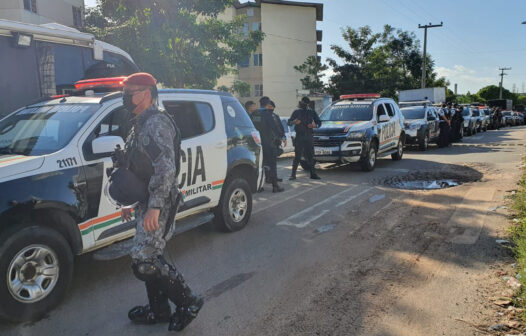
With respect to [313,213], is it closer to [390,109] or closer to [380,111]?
[380,111]

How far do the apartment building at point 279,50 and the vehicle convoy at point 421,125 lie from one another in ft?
77.0

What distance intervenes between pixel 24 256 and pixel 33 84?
5.14 meters

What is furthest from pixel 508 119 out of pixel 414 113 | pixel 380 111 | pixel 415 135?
pixel 380 111

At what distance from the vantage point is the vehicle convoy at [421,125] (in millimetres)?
16078

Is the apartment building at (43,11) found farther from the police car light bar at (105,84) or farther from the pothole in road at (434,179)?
the pothole in road at (434,179)

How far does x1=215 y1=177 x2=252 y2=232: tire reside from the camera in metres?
5.43

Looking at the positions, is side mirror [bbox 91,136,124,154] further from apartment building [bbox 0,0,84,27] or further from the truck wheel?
apartment building [bbox 0,0,84,27]

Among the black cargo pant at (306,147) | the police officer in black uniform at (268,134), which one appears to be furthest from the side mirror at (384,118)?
the police officer in black uniform at (268,134)

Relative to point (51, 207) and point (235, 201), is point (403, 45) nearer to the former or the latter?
point (235, 201)

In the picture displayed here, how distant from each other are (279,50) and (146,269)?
40.0 meters

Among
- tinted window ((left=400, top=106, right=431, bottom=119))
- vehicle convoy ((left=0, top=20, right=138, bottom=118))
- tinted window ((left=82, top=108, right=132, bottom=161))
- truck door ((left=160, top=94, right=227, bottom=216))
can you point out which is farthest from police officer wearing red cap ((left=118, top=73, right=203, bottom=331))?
tinted window ((left=400, top=106, right=431, bottom=119))

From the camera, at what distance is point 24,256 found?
126 inches

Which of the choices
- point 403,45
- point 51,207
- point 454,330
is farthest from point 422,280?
point 403,45

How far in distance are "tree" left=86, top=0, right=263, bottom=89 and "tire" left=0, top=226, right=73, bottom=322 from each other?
1226 centimetres
